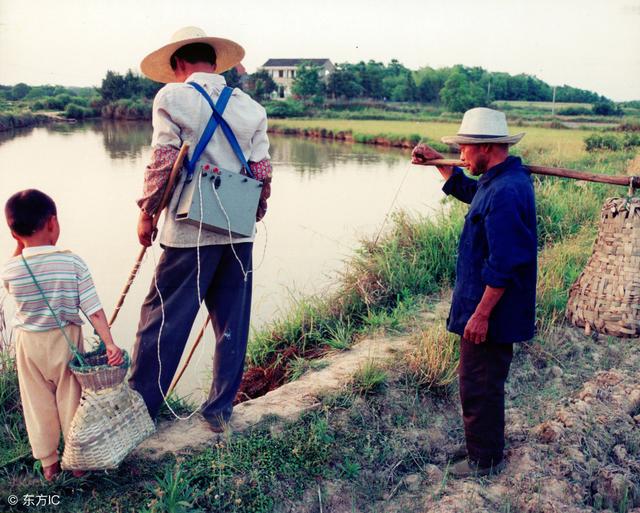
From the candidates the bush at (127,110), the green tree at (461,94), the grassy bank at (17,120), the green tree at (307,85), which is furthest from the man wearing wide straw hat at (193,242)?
the green tree at (307,85)

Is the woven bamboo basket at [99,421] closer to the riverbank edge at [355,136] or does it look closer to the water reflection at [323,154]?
the water reflection at [323,154]

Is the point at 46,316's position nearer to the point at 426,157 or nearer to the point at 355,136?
the point at 426,157

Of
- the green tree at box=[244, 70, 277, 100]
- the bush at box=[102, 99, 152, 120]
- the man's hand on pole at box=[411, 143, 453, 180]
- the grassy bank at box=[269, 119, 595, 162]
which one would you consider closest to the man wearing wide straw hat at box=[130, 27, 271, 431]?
the man's hand on pole at box=[411, 143, 453, 180]

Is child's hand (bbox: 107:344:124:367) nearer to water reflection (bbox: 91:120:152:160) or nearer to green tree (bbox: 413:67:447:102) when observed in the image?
water reflection (bbox: 91:120:152:160)

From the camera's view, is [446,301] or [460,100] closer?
[446,301]

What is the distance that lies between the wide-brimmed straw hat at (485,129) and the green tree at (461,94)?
38800mm

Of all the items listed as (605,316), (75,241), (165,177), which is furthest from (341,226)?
(165,177)

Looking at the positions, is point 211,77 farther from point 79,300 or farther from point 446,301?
point 446,301

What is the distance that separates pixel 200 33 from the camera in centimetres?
236

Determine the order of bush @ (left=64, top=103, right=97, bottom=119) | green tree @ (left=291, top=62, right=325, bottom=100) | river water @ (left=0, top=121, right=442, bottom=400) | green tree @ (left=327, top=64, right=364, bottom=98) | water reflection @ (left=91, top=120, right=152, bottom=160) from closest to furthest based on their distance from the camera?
river water @ (left=0, top=121, right=442, bottom=400) → water reflection @ (left=91, top=120, right=152, bottom=160) → bush @ (left=64, top=103, right=97, bottom=119) → green tree @ (left=291, top=62, right=325, bottom=100) → green tree @ (left=327, top=64, right=364, bottom=98)

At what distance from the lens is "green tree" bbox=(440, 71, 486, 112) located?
4025 cm

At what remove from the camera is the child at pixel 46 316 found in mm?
1995

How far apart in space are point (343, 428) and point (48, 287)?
1.31 m

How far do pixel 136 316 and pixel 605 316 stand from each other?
12.2ft
